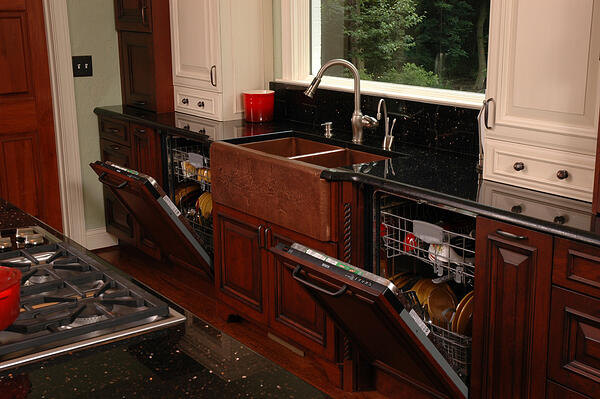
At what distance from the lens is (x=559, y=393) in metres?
2.09

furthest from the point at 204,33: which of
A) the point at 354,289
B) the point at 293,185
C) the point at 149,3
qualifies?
the point at 354,289

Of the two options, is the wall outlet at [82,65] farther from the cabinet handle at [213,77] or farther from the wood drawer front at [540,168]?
the wood drawer front at [540,168]

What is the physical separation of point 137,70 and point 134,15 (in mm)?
311

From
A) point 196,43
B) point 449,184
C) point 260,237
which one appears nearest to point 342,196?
point 449,184

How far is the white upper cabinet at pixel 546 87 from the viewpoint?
2.20 meters

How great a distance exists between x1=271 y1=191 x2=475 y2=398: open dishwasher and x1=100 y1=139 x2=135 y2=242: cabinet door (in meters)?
1.95

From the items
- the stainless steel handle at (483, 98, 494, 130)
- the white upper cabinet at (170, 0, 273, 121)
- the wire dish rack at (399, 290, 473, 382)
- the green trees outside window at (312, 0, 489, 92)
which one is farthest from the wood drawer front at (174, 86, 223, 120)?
the wire dish rack at (399, 290, 473, 382)

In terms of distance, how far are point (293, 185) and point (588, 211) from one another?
3.55 feet

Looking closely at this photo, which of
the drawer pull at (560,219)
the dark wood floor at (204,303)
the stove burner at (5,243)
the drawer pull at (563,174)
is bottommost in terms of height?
the dark wood floor at (204,303)

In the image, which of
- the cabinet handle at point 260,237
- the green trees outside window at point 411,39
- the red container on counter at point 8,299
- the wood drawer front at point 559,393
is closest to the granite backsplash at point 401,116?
the green trees outside window at point 411,39

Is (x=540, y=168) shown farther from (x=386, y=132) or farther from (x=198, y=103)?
(x=198, y=103)

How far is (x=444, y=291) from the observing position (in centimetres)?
264

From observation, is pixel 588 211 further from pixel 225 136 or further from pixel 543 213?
pixel 225 136

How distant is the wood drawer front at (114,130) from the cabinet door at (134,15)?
0.54m
